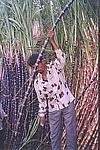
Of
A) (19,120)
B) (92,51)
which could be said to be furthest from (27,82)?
(92,51)

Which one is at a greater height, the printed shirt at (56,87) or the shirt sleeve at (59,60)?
the shirt sleeve at (59,60)

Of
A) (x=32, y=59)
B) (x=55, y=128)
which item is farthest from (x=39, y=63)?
(x=55, y=128)

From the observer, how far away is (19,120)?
4.21 meters

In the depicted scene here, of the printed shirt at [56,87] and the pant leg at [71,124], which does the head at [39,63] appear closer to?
the printed shirt at [56,87]

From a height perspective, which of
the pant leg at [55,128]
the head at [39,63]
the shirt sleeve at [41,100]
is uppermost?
the head at [39,63]

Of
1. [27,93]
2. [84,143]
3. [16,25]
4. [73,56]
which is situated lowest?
[84,143]

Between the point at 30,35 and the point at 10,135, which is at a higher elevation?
the point at 30,35

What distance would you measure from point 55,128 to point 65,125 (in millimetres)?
92

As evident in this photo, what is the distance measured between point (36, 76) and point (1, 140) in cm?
69

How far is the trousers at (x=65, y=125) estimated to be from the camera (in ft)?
13.3

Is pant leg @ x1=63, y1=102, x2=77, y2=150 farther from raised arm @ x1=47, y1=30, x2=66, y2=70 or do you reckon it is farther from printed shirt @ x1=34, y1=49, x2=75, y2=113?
raised arm @ x1=47, y1=30, x2=66, y2=70

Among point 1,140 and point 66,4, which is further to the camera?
point 1,140

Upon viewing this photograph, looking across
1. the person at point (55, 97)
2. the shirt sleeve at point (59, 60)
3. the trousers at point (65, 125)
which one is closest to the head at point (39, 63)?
the person at point (55, 97)

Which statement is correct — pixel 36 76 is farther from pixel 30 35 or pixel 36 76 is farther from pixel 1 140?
pixel 1 140
